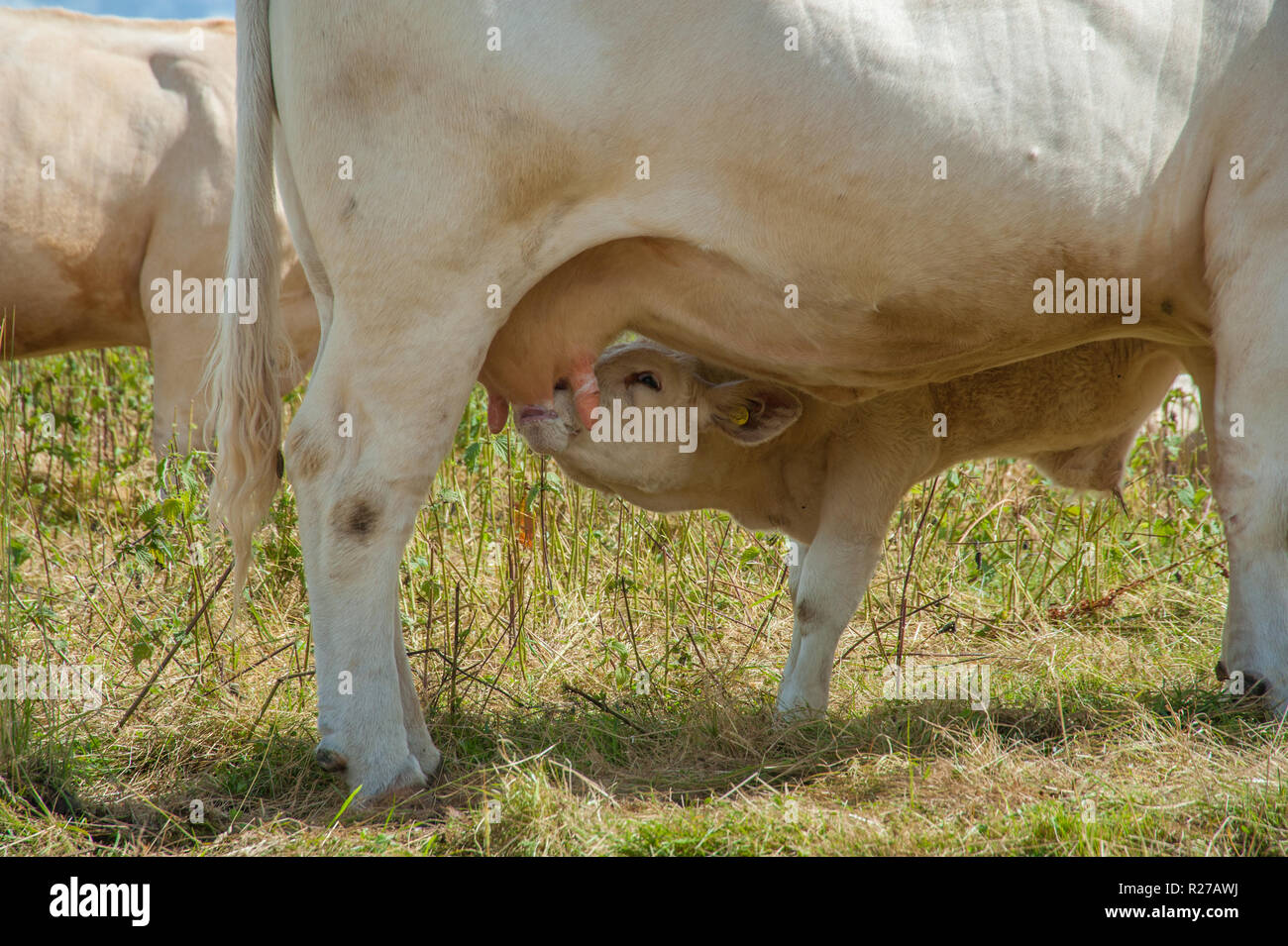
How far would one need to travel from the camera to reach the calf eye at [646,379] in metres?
4.27

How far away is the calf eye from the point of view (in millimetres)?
4273

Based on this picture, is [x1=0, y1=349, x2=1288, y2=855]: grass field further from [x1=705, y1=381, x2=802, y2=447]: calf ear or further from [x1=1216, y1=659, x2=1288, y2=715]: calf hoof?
[x1=705, y1=381, x2=802, y2=447]: calf ear

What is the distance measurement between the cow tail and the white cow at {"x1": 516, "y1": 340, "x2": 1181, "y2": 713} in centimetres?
92

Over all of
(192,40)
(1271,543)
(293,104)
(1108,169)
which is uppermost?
(192,40)

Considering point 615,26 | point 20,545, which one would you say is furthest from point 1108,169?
point 20,545

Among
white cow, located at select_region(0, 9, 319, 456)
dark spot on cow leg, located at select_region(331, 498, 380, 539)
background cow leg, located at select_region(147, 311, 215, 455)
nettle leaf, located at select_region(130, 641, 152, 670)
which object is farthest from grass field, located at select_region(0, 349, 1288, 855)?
dark spot on cow leg, located at select_region(331, 498, 380, 539)

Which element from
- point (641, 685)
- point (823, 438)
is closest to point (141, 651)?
point (641, 685)

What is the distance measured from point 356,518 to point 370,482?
0.33 feet

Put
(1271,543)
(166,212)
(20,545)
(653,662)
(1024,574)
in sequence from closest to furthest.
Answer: (1271,543) → (20,545) → (653,662) → (1024,574) → (166,212)

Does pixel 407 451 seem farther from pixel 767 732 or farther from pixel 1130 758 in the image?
pixel 1130 758

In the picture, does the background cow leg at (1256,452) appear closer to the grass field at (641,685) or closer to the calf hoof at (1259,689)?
the calf hoof at (1259,689)
